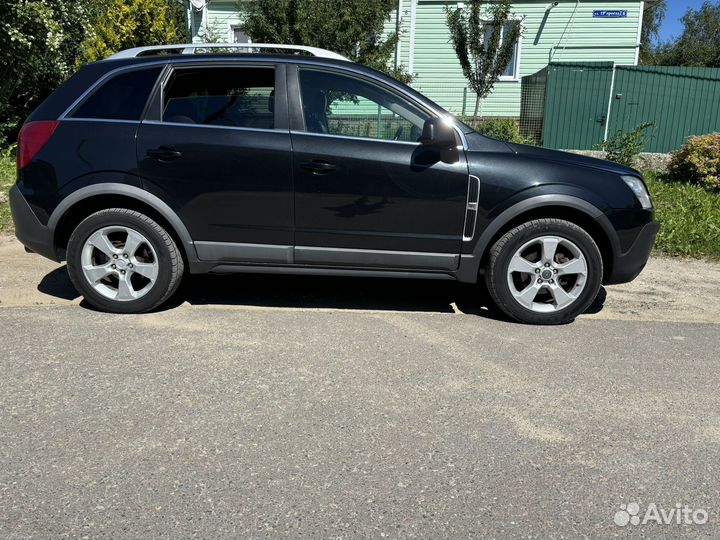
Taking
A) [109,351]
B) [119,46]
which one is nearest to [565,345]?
[109,351]

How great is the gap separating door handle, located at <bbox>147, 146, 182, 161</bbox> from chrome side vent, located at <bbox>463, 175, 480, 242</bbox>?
202 cm

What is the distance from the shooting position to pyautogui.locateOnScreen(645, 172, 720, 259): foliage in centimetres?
689

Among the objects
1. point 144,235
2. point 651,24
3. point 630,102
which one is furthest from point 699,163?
point 651,24

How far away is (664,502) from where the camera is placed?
98.6 inches

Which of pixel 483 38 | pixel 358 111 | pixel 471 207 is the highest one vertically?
pixel 483 38

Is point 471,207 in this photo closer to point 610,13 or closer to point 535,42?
point 535,42

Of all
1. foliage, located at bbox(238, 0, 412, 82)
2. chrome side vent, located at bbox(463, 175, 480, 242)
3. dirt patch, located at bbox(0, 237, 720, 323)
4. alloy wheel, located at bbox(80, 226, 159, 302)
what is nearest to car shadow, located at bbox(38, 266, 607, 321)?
dirt patch, located at bbox(0, 237, 720, 323)

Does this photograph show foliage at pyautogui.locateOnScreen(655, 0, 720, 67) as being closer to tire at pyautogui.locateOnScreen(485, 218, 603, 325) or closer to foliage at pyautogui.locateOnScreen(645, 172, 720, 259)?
foliage at pyautogui.locateOnScreen(645, 172, 720, 259)

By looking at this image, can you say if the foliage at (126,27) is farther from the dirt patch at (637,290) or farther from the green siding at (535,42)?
the green siding at (535,42)

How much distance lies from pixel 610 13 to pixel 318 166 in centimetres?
1759

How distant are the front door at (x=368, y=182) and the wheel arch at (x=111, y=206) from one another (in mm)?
849

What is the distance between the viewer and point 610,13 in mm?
18391

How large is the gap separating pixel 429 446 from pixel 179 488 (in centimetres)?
112

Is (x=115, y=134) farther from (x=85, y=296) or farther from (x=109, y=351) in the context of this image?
(x=109, y=351)
